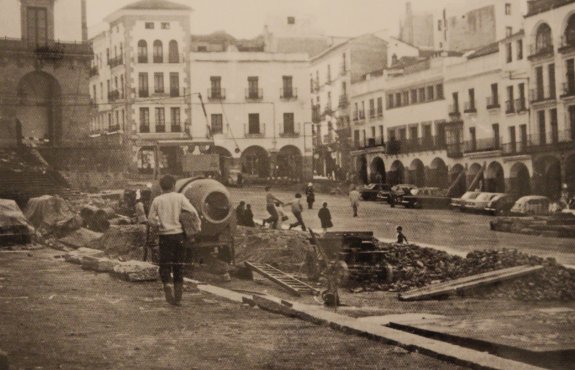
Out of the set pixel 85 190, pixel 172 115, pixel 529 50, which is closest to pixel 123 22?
pixel 172 115

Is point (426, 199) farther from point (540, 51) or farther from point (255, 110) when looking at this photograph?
point (540, 51)

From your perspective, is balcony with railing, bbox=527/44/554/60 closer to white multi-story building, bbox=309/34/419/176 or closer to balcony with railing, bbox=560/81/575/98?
balcony with railing, bbox=560/81/575/98

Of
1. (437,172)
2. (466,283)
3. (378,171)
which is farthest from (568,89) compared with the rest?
(466,283)

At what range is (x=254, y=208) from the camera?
19.3 m

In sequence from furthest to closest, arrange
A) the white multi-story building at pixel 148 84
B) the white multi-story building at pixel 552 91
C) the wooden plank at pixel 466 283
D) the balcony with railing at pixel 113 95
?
the white multi-story building at pixel 552 91 → the balcony with railing at pixel 113 95 → the white multi-story building at pixel 148 84 → the wooden plank at pixel 466 283

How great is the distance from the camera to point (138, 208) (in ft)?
52.6

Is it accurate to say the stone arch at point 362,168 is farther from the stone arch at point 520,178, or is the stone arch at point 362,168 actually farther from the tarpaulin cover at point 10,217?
the stone arch at point 520,178

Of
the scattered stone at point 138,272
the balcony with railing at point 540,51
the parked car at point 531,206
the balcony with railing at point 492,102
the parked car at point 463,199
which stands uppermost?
the balcony with railing at point 540,51

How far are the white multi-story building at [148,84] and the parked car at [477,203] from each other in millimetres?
13637

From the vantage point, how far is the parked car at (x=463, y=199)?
27078mm

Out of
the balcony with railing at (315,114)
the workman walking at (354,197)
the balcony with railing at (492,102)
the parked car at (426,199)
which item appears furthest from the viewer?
the balcony with railing at (492,102)

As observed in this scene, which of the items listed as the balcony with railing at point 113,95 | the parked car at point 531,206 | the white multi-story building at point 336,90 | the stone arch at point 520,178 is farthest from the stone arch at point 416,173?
the stone arch at point 520,178

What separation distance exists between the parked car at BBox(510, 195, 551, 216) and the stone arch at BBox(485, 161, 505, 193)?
1.40m

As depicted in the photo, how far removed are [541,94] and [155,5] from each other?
25085 millimetres
